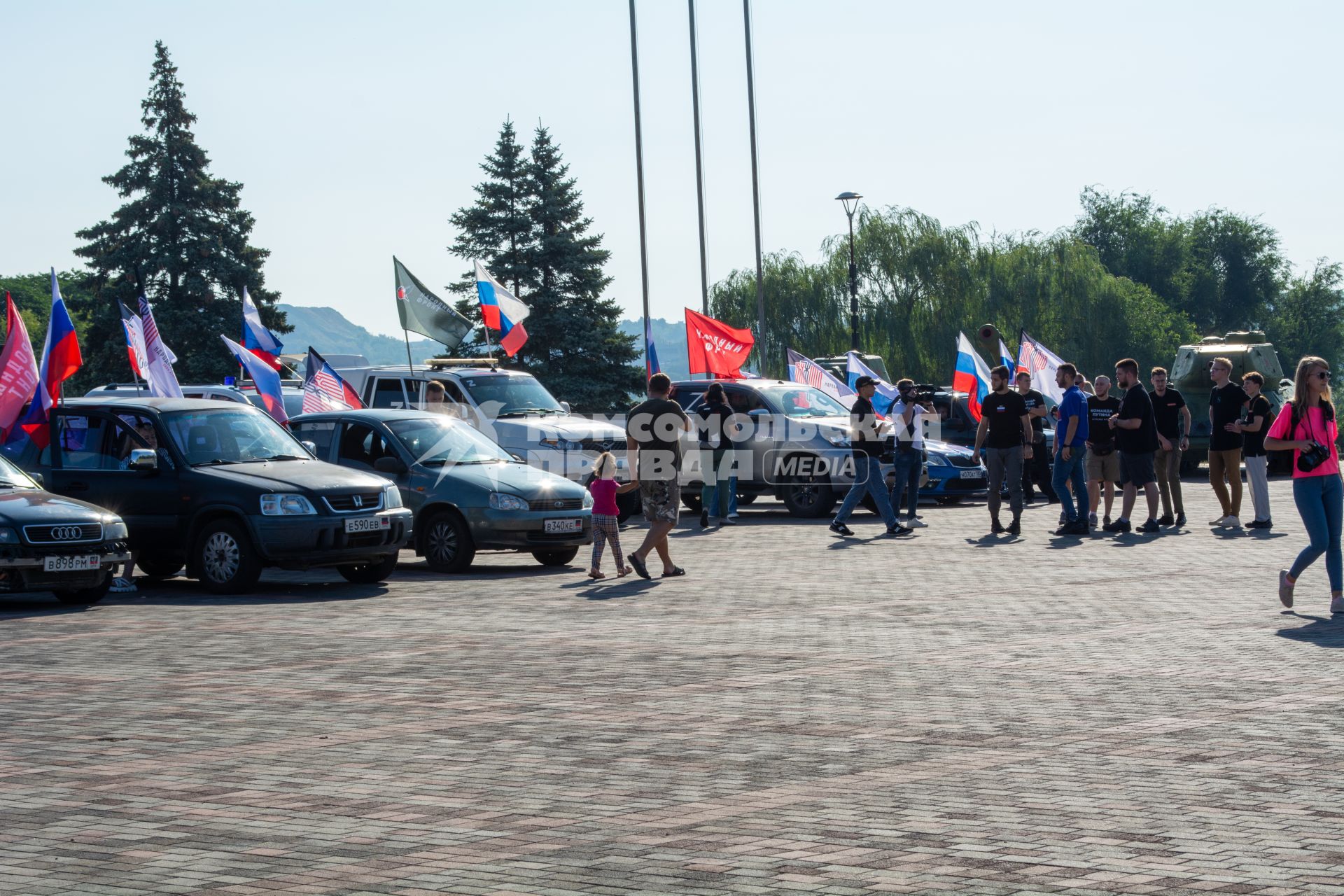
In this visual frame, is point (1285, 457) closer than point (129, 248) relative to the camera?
Yes

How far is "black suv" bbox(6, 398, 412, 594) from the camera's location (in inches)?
545

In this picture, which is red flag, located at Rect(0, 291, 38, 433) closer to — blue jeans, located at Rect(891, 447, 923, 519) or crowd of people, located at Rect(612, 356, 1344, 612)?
crowd of people, located at Rect(612, 356, 1344, 612)

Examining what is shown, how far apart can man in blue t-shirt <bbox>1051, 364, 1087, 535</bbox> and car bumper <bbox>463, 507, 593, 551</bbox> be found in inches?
248

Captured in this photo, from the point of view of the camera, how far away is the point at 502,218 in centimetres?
5062

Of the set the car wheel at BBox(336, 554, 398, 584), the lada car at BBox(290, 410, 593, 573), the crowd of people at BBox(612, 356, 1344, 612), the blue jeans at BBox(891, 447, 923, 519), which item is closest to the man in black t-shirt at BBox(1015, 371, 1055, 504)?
the crowd of people at BBox(612, 356, 1344, 612)

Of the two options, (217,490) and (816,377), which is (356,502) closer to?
(217,490)

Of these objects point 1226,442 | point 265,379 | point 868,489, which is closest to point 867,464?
point 868,489

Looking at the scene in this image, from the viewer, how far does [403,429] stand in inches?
647

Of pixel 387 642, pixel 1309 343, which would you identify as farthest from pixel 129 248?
pixel 1309 343

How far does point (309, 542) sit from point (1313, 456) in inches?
325

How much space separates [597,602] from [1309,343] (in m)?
92.2

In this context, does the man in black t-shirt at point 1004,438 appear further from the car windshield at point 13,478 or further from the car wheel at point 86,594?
the car windshield at point 13,478

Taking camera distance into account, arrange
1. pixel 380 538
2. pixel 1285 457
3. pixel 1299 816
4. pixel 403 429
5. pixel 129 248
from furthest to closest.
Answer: pixel 129 248, pixel 403 429, pixel 380 538, pixel 1285 457, pixel 1299 816

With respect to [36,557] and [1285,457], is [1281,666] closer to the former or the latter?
[1285,457]
